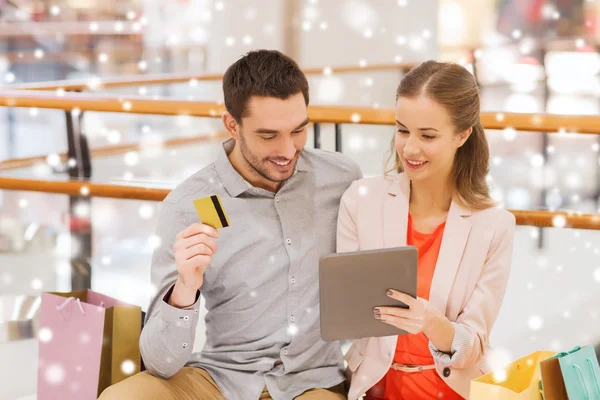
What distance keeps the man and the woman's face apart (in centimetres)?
23

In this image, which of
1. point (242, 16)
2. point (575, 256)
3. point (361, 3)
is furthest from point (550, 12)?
point (575, 256)

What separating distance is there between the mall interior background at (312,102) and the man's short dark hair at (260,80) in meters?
0.41

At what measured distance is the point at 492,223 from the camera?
5.68 feet

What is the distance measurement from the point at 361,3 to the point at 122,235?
3.30 m

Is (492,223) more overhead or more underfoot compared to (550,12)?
more underfoot

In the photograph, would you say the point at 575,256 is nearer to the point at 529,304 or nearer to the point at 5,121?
the point at 529,304

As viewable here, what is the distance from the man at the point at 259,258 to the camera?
5.85 feet

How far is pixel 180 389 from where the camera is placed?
69.9 inches

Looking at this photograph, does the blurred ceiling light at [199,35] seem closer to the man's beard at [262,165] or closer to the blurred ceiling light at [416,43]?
the blurred ceiling light at [416,43]

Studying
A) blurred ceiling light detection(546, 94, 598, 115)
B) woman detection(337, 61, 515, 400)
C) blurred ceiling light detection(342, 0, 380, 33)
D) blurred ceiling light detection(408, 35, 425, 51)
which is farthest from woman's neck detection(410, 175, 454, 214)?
blurred ceiling light detection(546, 94, 598, 115)

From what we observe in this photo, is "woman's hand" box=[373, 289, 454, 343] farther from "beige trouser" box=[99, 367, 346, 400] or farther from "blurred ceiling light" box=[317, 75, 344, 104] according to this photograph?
"blurred ceiling light" box=[317, 75, 344, 104]

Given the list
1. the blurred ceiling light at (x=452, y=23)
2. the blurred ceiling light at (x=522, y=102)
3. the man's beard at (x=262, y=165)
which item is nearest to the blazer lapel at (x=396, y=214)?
the man's beard at (x=262, y=165)

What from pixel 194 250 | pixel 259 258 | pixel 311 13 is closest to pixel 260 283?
pixel 259 258

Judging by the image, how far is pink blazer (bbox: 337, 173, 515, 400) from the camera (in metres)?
1.67
